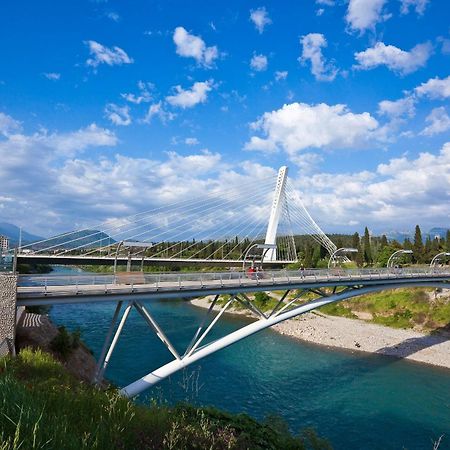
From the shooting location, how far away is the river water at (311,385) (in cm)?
2066

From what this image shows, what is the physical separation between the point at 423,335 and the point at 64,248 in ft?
122

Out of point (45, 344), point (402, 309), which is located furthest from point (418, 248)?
point (45, 344)

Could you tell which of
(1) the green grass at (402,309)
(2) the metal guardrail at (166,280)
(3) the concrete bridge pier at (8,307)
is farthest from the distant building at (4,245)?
(1) the green grass at (402,309)

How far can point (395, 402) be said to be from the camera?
24.2 meters

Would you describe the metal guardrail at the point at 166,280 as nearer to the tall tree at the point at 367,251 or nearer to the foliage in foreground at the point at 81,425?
the foliage in foreground at the point at 81,425

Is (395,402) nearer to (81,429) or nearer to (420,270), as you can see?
(420,270)

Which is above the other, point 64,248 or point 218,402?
point 64,248

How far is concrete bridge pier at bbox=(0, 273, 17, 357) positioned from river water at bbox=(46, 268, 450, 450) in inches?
238

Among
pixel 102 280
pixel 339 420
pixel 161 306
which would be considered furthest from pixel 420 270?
pixel 161 306

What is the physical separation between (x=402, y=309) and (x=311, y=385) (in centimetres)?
2648

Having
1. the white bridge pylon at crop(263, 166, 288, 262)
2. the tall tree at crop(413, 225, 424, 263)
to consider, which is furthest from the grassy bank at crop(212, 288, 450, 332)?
the tall tree at crop(413, 225, 424, 263)

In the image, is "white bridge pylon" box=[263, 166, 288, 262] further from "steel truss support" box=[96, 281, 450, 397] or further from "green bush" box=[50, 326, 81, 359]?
"green bush" box=[50, 326, 81, 359]

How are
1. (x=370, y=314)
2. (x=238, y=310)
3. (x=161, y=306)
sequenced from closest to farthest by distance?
(x=370, y=314)
(x=238, y=310)
(x=161, y=306)

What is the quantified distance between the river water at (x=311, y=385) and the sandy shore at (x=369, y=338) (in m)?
1.95
